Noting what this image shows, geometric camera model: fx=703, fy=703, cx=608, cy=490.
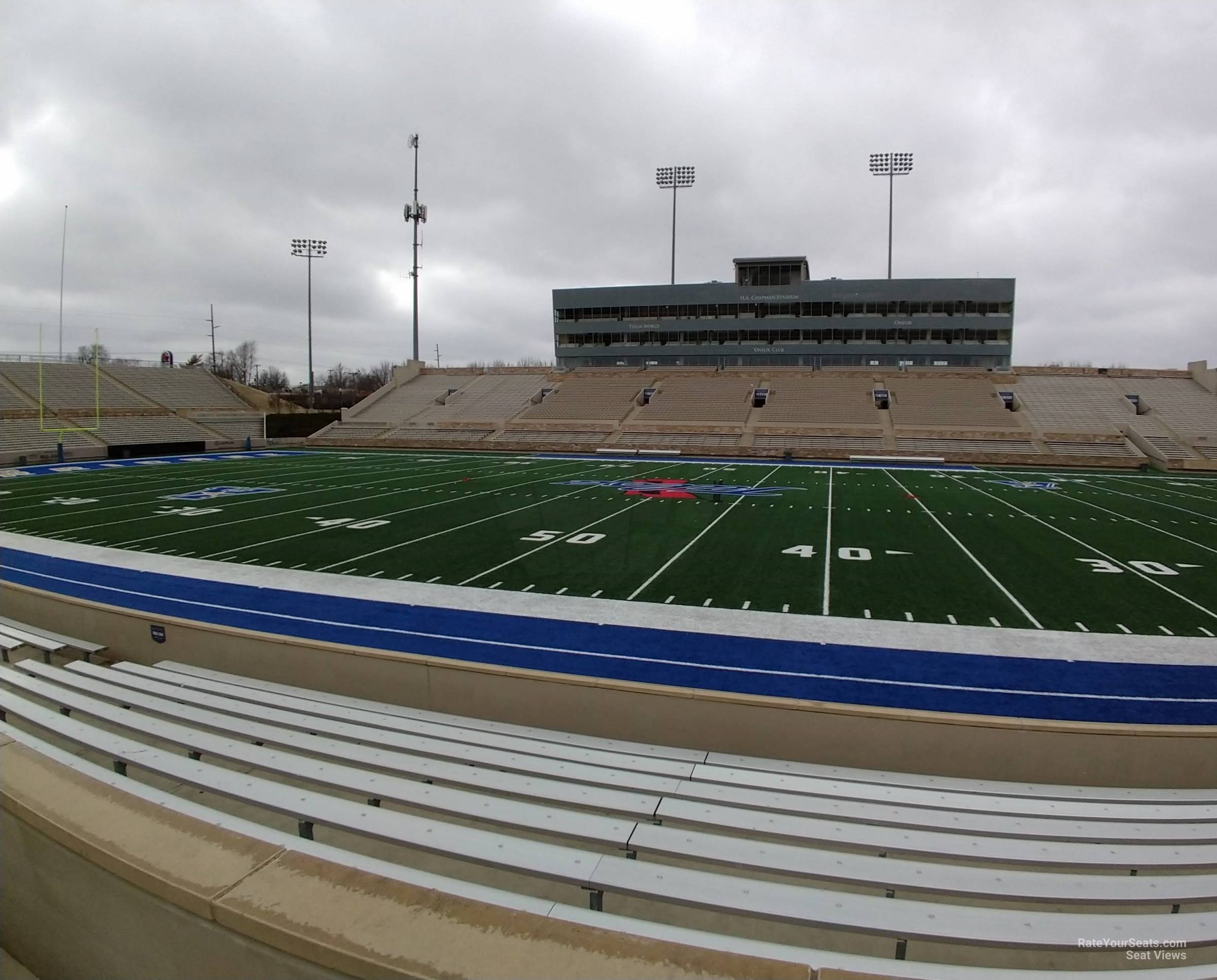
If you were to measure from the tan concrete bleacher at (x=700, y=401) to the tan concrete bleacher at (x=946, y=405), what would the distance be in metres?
9.70

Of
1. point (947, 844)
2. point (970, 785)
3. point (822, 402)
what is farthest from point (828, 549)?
point (822, 402)

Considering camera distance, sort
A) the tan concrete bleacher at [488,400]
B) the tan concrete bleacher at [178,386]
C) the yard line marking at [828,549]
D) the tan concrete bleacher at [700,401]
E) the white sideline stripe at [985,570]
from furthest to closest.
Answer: the tan concrete bleacher at [488,400], the tan concrete bleacher at [178,386], the tan concrete bleacher at [700,401], the yard line marking at [828,549], the white sideline stripe at [985,570]

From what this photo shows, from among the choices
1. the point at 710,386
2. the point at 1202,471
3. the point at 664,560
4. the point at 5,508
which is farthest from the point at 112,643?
the point at 710,386

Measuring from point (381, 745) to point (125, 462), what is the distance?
3735 centimetres

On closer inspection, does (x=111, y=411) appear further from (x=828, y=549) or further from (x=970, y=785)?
(x=970, y=785)

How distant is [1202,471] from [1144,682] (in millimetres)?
32656

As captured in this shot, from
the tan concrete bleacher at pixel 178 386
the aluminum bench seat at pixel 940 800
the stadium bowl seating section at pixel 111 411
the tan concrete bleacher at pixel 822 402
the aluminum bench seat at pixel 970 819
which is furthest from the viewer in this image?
the tan concrete bleacher at pixel 178 386

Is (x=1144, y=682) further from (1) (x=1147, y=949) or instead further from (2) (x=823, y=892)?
(2) (x=823, y=892)

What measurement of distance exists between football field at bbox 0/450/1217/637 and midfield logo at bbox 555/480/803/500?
0.18 m

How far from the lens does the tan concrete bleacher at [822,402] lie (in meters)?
44.5

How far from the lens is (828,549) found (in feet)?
49.3

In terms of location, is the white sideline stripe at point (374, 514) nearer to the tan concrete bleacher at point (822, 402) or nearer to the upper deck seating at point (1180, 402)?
the tan concrete bleacher at point (822, 402)

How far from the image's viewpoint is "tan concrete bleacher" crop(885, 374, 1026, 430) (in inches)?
1662

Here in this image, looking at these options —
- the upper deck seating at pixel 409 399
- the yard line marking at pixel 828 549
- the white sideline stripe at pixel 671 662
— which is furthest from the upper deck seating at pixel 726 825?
the upper deck seating at pixel 409 399
